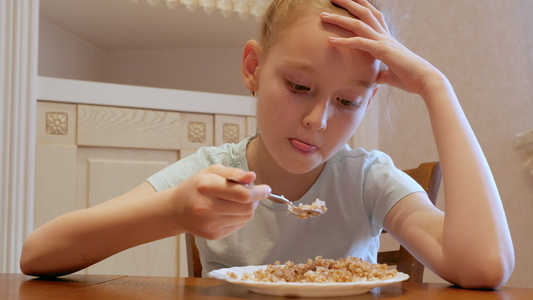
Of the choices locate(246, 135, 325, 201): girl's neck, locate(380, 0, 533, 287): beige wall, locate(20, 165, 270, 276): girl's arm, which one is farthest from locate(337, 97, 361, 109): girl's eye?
locate(380, 0, 533, 287): beige wall

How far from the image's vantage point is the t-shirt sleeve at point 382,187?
0.99 m

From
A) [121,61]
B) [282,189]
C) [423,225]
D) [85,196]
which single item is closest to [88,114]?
[85,196]

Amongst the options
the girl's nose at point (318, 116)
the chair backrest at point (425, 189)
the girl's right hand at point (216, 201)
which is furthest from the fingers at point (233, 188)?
the chair backrest at point (425, 189)

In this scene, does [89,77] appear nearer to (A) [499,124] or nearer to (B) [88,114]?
(B) [88,114]

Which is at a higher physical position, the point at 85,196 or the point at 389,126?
the point at 389,126

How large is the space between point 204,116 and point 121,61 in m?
0.66

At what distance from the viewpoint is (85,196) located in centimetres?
205

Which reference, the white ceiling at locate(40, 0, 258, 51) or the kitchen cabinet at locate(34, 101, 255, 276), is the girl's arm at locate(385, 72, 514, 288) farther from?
the white ceiling at locate(40, 0, 258, 51)

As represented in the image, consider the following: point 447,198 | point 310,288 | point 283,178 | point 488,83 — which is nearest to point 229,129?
point 488,83

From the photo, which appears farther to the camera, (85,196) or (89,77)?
(89,77)

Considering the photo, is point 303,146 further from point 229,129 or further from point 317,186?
point 229,129

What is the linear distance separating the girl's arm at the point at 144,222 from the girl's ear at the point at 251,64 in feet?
1.02

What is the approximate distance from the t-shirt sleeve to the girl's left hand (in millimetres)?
167

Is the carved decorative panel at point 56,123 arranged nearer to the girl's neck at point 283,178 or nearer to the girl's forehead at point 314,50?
the girl's neck at point 283,178
